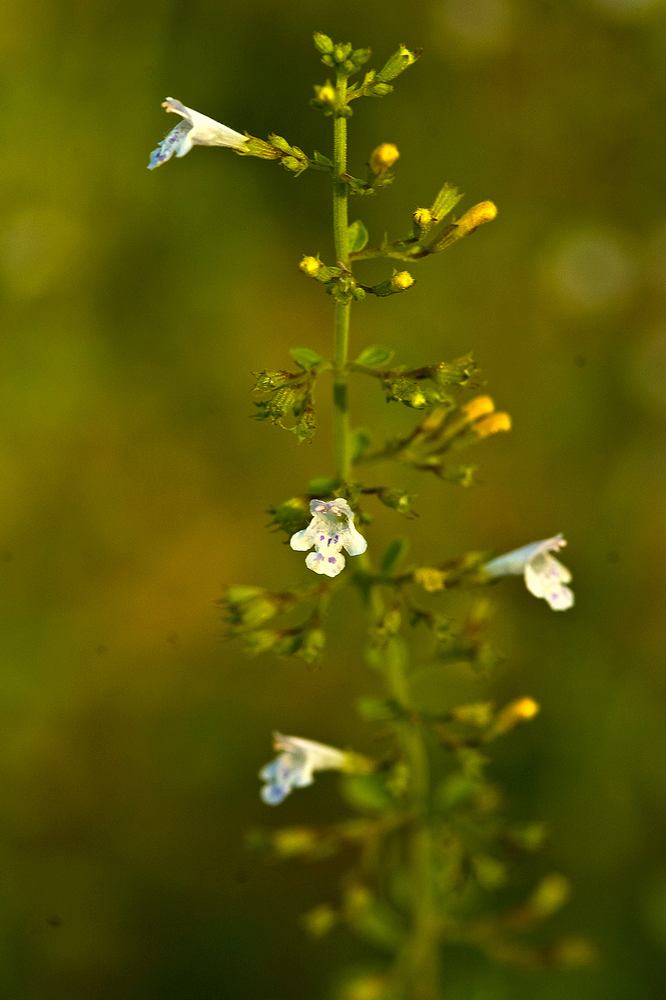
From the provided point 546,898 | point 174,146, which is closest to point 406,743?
point 546,898

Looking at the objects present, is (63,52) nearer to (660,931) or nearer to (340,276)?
(340,276)

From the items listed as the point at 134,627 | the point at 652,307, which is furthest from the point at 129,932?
the point at 652,307

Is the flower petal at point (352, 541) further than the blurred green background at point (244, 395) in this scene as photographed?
No

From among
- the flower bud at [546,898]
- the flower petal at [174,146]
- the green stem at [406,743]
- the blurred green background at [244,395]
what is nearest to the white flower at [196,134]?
the flower petal at [174,146]

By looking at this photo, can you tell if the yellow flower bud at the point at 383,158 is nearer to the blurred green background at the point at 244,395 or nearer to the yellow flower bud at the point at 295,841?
the yellow flower bud at the point at 295,841

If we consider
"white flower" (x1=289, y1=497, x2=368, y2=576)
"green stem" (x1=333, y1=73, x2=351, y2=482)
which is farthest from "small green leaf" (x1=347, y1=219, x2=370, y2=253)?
"white flower" (x1=289, y1=497, x2=368, y2=576)

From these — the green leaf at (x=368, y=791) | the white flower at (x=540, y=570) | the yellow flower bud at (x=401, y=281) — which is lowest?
the green leaf at (x=368, y=791)

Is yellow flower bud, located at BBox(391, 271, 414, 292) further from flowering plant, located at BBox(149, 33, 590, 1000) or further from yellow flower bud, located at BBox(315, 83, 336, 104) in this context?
yellow flower bud, located at BBox(315, 83, 336, 104)

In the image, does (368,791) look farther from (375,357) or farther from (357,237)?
(357,237)
